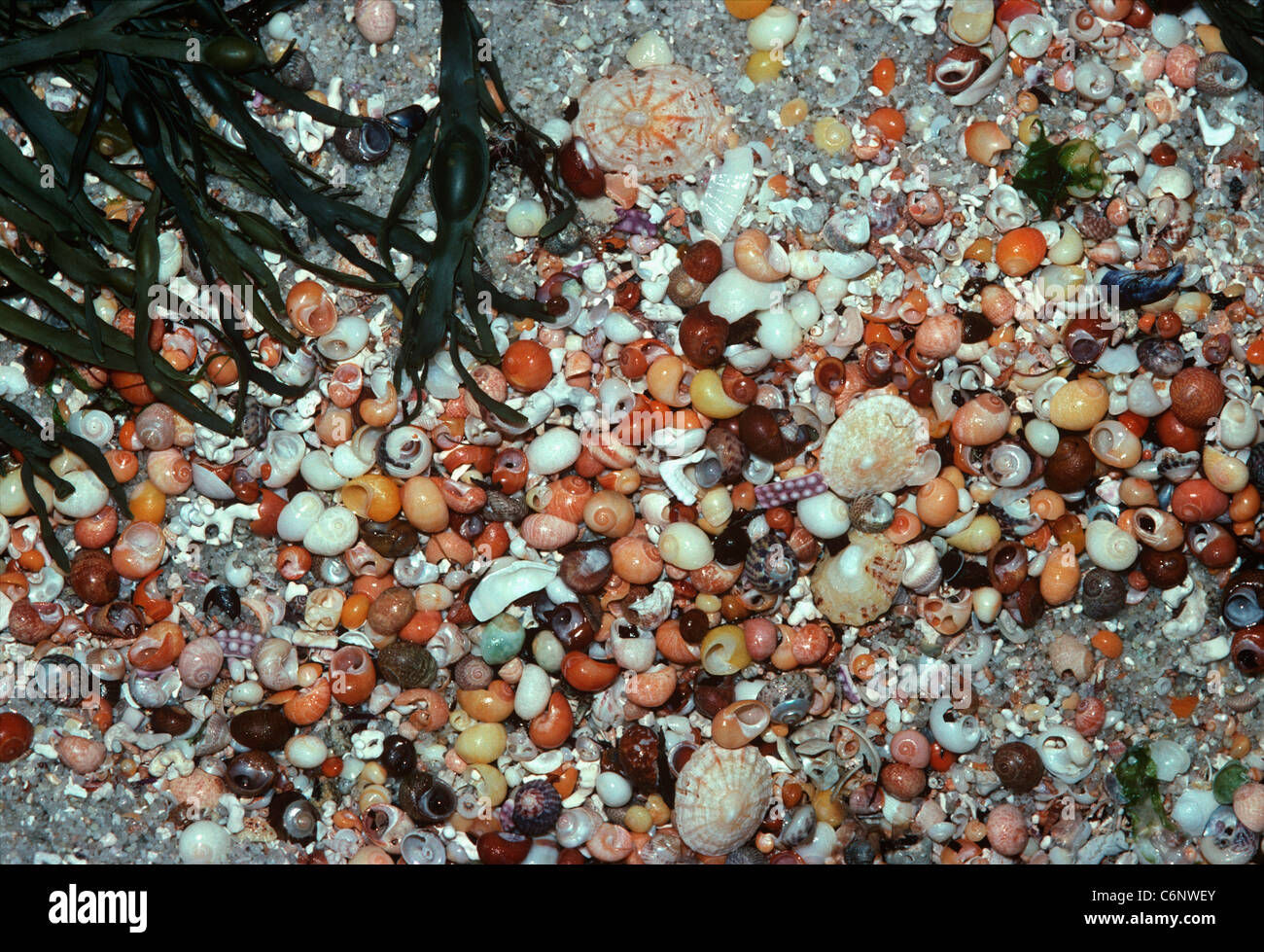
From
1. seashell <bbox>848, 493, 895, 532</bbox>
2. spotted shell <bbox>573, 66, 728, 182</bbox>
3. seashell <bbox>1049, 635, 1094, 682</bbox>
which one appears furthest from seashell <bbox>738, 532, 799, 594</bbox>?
spotted shell <bbox>573, 66, 728, 182</bbox>

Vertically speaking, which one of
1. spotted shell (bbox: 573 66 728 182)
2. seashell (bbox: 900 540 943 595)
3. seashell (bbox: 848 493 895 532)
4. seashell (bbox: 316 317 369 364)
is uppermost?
spotted shell (bbox: 573 66 728 182)

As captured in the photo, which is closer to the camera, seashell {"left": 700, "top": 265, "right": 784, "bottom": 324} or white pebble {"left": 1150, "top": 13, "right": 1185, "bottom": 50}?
seashell {"left": 700, "top": 265, "right": 784, "bottom": 324}

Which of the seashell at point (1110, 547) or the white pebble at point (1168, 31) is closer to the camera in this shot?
the seashell at point (1110, 547)

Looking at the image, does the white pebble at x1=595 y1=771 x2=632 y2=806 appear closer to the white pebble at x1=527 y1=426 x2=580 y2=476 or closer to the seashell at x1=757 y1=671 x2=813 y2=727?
the seashell at x1=757 y1=671 x2=813 y2=727

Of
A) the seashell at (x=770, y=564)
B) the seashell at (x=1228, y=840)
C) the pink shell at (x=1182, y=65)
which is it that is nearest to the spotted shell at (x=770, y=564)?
the seashell at (x=770, y=564)

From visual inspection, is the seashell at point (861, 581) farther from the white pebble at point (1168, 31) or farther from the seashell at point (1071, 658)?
the white pebble at point (1168, 31)
